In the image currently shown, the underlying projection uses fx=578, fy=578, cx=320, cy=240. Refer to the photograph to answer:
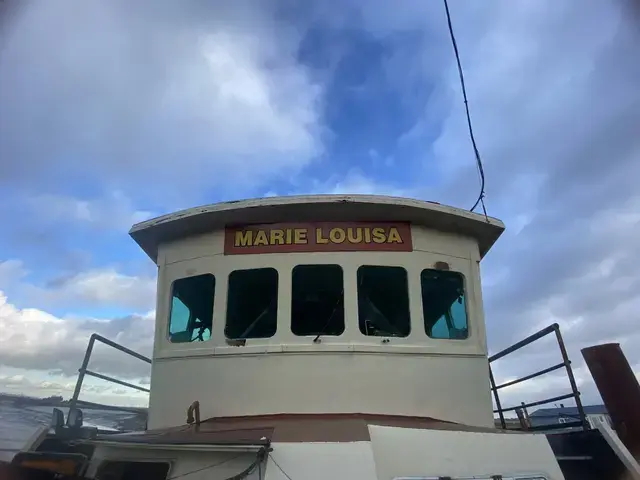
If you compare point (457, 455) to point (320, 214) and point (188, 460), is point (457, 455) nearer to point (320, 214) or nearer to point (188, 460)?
point (188, 460)

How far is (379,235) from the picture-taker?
628 centimetres

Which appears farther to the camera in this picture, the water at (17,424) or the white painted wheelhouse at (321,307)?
the white painted wheelhouse at (321,307)

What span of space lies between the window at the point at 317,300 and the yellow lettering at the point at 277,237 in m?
0.35

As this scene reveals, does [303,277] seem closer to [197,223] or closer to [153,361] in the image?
[197,223]

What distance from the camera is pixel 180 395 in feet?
19.6

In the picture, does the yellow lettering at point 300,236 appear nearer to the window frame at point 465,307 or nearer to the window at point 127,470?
the window frame at point 465,307

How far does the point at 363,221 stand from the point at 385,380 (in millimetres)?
1732

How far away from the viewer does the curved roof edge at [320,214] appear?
6.11 meters

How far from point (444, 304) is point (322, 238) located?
155cm

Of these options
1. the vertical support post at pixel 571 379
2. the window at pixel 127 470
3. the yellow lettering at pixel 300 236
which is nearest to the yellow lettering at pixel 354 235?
the yellow lettering at pixel 300 236

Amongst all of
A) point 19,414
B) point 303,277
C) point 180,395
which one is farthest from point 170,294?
point 19,414

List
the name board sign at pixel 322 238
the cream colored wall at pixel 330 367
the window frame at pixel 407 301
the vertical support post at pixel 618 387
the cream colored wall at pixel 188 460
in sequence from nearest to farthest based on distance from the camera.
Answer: the cream colored wall at pixel 188 460 → the vertical support post at pixel 618 387 → the cream colored wall at pixel 330 367 → the window frame at pixel 407 301 → the name board sign at pixel 322 238

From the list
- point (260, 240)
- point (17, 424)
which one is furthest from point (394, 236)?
point (17, 424)

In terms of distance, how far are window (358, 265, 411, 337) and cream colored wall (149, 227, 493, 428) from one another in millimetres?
87
